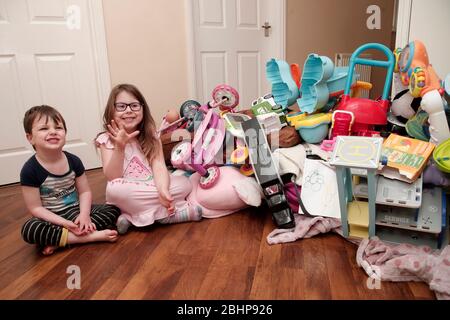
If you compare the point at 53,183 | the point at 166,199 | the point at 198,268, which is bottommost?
the point at 198,268

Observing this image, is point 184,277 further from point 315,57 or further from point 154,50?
point 154,50

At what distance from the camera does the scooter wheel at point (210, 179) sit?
1.50 meters

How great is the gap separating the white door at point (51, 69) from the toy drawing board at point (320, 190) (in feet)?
4.70

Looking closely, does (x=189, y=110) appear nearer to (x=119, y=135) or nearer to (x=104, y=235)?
(x=119, y=135)

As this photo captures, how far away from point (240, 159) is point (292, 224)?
0.34 meters

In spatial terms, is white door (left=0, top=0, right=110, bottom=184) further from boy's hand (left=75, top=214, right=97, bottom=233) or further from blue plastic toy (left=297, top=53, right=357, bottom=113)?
blue plastic toy (left=297, top=53, right=357, bottom=113)

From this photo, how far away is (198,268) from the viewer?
1.15m

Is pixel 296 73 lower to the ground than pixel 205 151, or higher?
higher

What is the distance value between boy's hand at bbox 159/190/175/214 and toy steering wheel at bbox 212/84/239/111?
0.58 meters

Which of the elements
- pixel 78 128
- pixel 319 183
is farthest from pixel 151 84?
pixel 319 183

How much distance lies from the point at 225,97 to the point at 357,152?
2.78 ft

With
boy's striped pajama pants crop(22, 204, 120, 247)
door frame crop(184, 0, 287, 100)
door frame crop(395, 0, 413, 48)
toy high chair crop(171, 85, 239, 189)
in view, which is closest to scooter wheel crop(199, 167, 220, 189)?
toy high chair crop(171, 85, 239, 189)

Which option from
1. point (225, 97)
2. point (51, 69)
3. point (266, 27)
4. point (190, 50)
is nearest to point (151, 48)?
point (190, 50)

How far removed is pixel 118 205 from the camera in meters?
1.43
